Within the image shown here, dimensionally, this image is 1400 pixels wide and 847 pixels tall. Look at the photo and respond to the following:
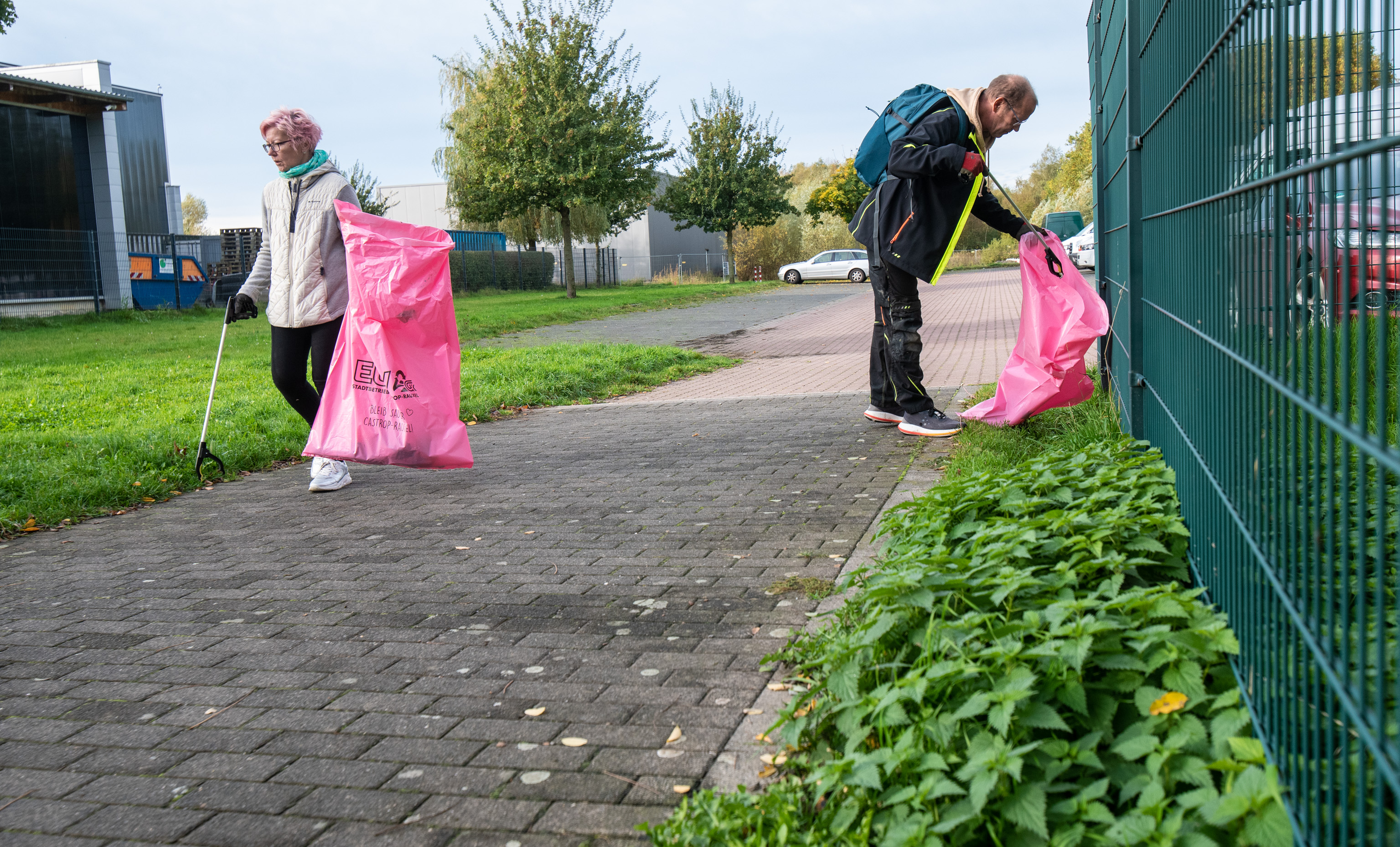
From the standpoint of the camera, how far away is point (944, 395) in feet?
27.0

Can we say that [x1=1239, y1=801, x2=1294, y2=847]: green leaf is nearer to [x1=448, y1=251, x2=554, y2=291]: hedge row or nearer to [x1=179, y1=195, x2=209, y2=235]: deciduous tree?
[x1=448, y1=251, x2=554, y2=291]: hedge row

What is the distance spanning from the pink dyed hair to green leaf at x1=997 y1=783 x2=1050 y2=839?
204 inches

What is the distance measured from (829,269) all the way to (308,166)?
37114 millimetres

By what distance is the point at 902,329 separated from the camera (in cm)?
637

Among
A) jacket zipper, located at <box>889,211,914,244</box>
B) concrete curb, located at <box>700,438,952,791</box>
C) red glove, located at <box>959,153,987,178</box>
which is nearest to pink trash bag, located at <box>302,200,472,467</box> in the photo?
jacket zipper, located at <box>889,211,914,244</box>

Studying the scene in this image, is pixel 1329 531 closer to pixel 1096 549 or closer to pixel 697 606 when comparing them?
pixel 1096 549

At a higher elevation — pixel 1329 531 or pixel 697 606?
pixel 1329 531

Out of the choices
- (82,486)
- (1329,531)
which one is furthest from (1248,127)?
(82,486)

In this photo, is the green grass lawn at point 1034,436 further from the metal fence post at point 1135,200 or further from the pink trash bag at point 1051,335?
the metal fence post at point 1135,200

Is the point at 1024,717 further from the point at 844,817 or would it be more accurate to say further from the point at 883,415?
the point at 883,415

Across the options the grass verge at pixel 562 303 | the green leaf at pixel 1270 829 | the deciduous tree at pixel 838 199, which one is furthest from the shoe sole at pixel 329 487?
the deciduous tree at pixel 838 199

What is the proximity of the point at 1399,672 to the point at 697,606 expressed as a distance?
2.54m

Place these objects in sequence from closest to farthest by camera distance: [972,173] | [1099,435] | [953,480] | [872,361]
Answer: [953,480] < [1099,435] < [972,173] < [872,361]

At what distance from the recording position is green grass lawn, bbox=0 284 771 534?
6242 mm
